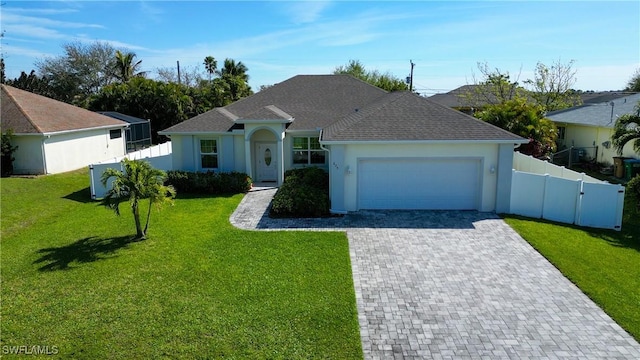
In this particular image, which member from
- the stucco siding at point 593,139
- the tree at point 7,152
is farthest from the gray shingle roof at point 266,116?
the stucco siding at point 593,139

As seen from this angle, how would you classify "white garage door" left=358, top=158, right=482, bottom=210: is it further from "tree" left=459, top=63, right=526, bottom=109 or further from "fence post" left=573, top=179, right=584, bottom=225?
"tree" left=459, top=63, right=526, bottom=109

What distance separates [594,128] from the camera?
26422 millimetres

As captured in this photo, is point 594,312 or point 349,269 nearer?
point 594,312

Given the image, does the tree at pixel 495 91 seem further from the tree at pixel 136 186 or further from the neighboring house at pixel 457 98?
the tree at pixel 136 186

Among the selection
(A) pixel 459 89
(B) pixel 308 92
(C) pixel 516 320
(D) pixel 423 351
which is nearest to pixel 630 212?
(C) pixel 516 320

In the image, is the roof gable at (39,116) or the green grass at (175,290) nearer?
the green grass at (175,290)

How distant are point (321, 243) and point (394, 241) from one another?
92.0 inches

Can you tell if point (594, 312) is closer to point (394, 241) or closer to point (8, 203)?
point (394, 241)

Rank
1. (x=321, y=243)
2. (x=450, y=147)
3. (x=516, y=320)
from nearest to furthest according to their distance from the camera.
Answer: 1. (x=516, y=320)
2. (x=321, y=243)
3. (x=450, y=147)

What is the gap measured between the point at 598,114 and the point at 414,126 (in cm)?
1939

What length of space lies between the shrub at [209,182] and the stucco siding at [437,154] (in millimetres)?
5798

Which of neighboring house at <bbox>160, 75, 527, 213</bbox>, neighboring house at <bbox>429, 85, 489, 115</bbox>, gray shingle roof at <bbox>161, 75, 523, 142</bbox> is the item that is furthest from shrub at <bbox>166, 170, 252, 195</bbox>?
neighboring house at <bbox>429, 85, 489, 115</bbox>

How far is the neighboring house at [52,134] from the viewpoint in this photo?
22375 mm

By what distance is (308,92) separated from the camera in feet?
83.5
